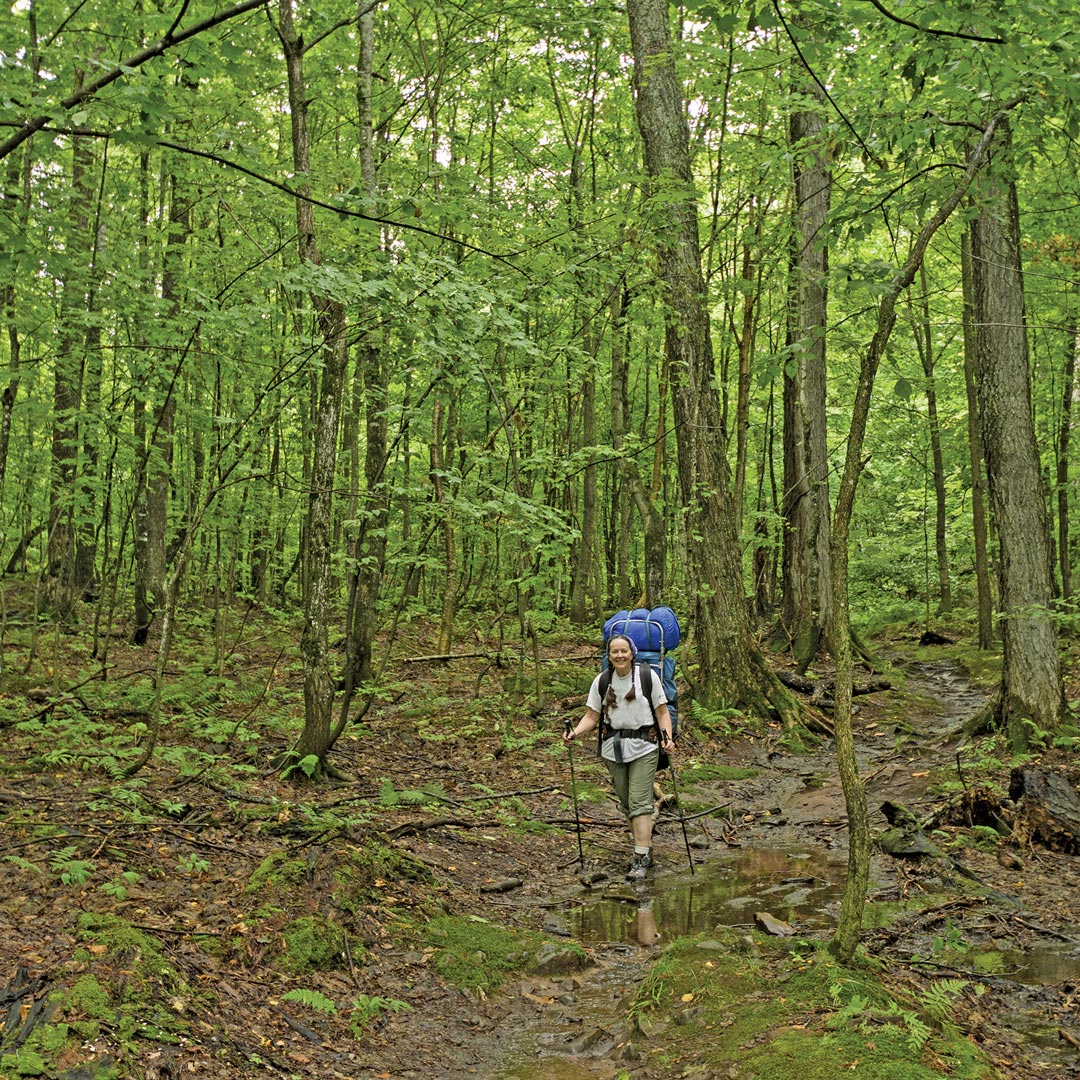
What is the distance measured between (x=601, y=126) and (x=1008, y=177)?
15306 mm

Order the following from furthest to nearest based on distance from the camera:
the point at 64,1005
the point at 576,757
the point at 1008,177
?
the point at 576,757
the point at 1008,177
the point at 64,1005

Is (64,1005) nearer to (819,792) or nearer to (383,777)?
(383,777)

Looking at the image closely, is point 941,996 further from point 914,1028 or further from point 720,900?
point 720,900

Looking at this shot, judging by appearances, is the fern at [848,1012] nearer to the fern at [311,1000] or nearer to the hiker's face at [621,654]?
the fern at [311,1000]

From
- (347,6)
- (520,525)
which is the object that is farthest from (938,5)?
(347,6)

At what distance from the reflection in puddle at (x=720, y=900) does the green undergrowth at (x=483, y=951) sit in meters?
0.43

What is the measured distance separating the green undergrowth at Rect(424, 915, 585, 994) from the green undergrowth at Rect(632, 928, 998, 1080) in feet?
3.03

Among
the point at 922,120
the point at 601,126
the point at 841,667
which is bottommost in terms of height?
the point at 841,667

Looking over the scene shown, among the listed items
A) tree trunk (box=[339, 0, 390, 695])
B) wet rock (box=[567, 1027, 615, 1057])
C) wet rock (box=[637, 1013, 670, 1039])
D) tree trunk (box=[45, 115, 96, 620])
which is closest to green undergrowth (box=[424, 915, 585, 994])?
wet rock (box=[567, 1027, 615, 1057])

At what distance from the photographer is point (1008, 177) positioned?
6.50 metres

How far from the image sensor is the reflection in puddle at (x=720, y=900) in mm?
5797

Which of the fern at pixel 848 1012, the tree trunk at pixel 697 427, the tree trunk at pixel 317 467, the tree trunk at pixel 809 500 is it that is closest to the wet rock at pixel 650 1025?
the fern at pixel 848 1012

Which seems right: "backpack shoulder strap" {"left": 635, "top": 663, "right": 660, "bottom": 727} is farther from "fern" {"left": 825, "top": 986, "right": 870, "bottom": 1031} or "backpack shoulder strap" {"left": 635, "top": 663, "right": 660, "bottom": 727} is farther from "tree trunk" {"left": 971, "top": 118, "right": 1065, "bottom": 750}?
"tree trunk" {"left": 971, "top": 118, "right": 1065, "bottom": 750}

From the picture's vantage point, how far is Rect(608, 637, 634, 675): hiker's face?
23.8ft
